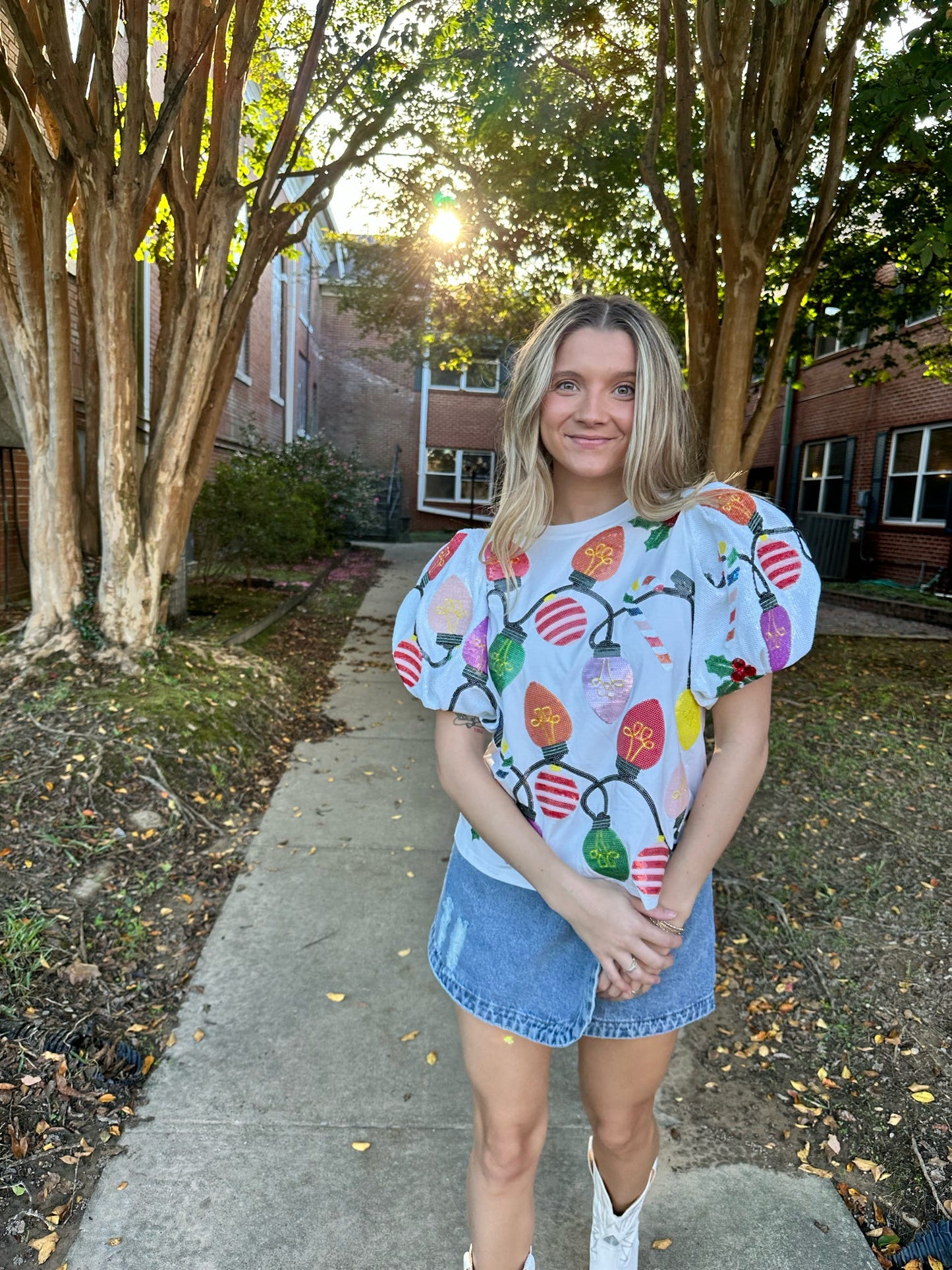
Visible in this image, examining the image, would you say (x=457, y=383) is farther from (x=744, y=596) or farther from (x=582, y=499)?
(x=744, y=596)

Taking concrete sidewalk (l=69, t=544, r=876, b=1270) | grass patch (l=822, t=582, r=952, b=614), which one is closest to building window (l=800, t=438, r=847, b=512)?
grass patch (l=822, t=582, r=952, b=614)

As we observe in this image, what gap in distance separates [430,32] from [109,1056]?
285 inches

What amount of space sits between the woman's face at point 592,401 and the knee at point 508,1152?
1212mm

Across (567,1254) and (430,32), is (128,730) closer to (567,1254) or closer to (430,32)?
(567,1254)

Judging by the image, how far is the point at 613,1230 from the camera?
1.83 m

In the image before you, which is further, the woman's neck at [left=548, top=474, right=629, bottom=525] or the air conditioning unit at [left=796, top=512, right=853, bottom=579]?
the air conditioning unit at [left=796, top=512, right=853, bottom=579]

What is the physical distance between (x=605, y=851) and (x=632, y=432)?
2.48 ft

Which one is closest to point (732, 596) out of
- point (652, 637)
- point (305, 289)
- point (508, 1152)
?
point (652, 637)

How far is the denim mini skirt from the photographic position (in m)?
1.59

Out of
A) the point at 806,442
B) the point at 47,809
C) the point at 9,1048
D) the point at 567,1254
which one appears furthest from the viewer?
the point at 806,442

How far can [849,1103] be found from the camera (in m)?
2.57

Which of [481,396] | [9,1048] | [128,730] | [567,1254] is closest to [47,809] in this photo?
[128,730]

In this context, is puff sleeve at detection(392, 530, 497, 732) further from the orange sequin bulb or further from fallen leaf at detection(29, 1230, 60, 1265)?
fallen leaf at detection(29, 1230, 60, 1265)

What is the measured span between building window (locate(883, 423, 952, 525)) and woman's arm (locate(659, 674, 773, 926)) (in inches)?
545
